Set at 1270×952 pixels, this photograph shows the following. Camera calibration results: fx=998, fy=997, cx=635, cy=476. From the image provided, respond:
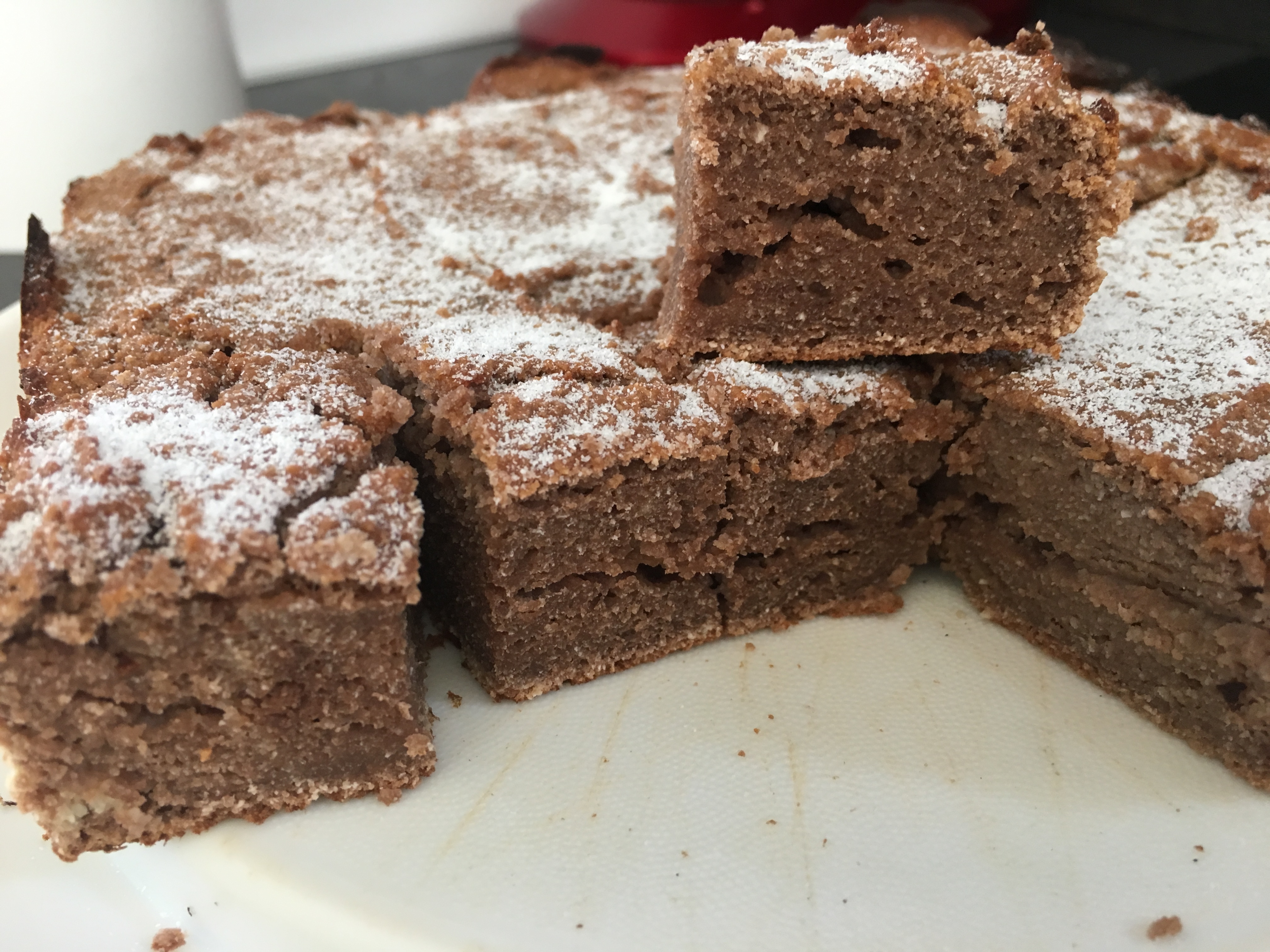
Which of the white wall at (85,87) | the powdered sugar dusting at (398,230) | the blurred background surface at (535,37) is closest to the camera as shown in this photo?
the powdered sugar dusting at (398,230)

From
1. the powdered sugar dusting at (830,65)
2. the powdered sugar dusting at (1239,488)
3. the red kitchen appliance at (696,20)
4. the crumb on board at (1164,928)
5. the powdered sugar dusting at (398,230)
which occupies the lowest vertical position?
the crumb on board at (1164,928)

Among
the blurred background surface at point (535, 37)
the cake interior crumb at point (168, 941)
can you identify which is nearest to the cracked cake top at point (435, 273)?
the blurred background surface at point (535, 37)

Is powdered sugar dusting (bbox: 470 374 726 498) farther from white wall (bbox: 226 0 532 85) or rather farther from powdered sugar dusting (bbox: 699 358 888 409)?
white wall (bbox: 226 0 532 85)

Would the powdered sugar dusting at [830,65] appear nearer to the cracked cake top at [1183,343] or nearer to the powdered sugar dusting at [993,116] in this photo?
the powdered sugar dusting at [993,116]

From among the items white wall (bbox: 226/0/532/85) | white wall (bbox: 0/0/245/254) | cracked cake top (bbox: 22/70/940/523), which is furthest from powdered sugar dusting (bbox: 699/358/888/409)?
white wall (bbox: 226/0/532/85)

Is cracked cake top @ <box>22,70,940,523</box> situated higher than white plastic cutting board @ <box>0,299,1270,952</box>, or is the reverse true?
cracked cake top @ <box>22,70,940,523</box>

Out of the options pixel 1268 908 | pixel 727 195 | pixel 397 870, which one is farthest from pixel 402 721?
pixel 1268 908

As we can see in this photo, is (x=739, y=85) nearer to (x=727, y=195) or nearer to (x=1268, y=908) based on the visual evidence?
(x=727, y=195)

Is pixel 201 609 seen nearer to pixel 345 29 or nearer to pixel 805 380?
pixel 805 380
